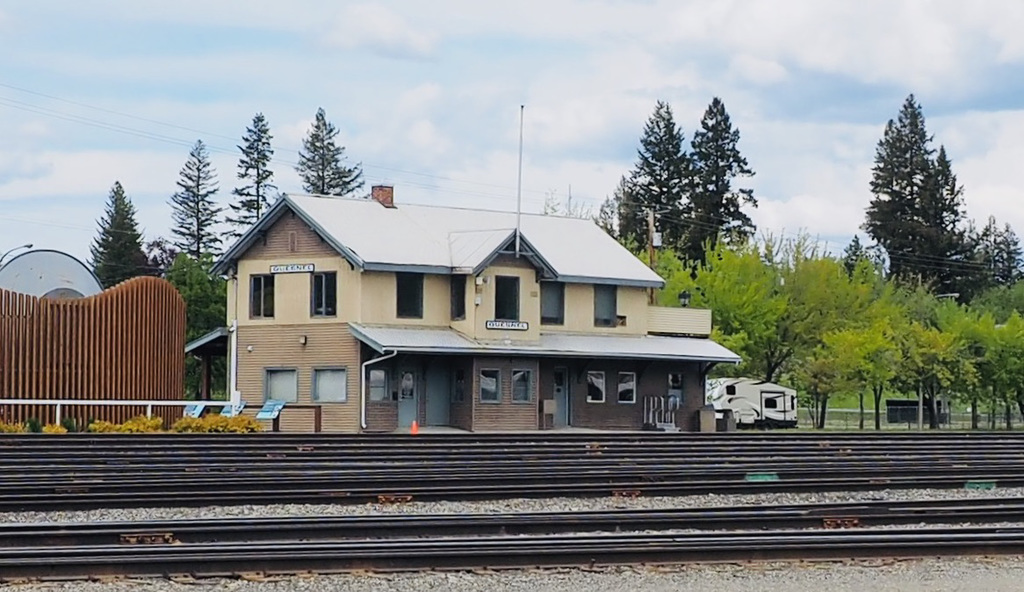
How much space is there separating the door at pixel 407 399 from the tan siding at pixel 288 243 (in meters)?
4.21

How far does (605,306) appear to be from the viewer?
49500 millimetres

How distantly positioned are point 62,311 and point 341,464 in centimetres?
1555

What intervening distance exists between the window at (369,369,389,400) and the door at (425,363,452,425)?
5.05 feet

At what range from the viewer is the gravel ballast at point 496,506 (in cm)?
1972

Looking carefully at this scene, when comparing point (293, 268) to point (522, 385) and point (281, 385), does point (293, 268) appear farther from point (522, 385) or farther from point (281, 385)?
point (522, 385)

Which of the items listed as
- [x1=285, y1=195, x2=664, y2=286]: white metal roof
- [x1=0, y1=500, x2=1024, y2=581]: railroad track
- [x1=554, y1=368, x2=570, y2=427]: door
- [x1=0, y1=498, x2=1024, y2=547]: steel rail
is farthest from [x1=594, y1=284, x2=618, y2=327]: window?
[x1=0, y1=500, x2=1024, y2=581]: railroad track

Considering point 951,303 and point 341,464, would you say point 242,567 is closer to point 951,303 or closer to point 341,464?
point 341,464

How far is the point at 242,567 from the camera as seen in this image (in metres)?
14.3

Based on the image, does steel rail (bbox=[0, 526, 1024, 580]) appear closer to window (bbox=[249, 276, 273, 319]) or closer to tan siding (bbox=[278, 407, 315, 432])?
tan siding (bbox=[278, 407, 315, 432])

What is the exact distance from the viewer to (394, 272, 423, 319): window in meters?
45.6

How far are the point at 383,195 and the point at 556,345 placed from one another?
8.43 meters

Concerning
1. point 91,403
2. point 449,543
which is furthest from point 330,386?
point 449,543

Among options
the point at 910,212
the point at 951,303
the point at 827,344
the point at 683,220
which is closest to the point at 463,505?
the point at 827,344

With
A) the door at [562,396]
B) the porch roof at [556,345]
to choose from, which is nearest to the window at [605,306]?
Answer: the porch roof at [556,345]
